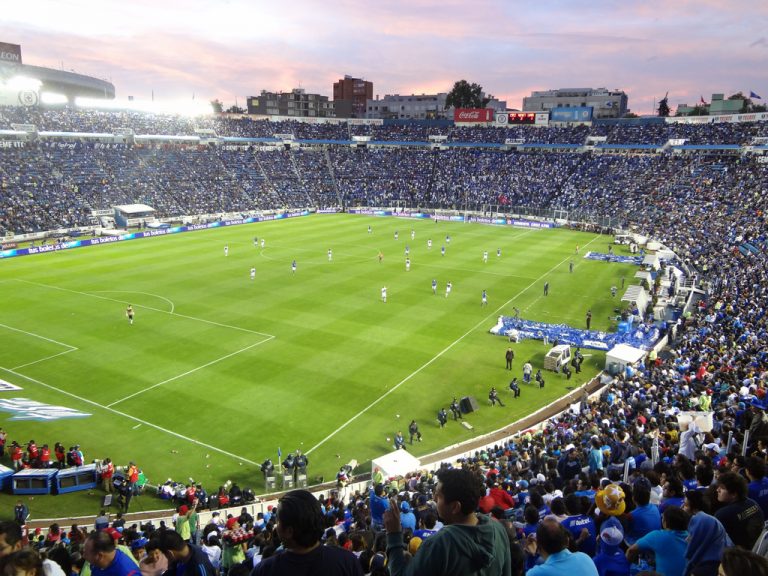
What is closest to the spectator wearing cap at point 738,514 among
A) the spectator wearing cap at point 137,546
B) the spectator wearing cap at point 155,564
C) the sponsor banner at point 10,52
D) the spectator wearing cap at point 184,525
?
the spectator wearing cap at point 155,564

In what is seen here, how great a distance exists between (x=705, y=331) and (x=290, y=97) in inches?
6213

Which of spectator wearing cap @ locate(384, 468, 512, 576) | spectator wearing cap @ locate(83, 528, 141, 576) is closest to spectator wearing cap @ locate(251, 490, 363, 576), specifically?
spectator wearing cap @ locate(384, 468, 512, 576)

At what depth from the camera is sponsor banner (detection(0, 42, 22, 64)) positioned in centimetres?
9106

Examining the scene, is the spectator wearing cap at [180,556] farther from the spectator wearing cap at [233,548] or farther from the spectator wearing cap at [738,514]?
the spectator wearing cap at [233,548]

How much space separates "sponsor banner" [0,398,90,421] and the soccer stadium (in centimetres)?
16

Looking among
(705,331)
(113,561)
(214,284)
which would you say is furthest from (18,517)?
(705,331)

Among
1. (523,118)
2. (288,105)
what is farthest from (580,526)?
(288,105)

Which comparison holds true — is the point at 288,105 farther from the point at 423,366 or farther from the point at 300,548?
the point at 300,548

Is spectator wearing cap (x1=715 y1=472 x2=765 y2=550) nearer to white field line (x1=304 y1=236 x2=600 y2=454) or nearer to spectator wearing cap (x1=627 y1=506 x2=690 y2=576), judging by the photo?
spectator wearing cap (x1=627 y1=506 x2=690 y2=576)

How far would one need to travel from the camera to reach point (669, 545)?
19.8 ft

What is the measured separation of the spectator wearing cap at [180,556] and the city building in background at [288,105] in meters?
171

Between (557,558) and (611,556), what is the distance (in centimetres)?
208

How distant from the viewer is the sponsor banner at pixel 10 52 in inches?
3585

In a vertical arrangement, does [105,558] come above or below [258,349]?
above
